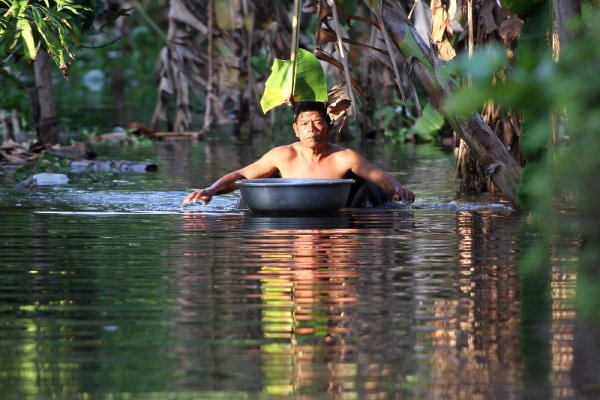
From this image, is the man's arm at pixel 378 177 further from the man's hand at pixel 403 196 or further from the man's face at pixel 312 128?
the man's face at pixel 312 128

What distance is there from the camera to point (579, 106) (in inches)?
149

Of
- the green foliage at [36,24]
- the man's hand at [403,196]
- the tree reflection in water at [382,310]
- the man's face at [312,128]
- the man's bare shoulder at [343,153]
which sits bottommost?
the tree reflection in water at [382,310]

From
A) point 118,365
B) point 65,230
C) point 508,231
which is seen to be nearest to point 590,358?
point 118,365

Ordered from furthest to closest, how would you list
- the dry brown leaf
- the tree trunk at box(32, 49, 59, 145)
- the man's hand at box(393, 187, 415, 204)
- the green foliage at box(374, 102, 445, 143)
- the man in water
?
the green foliage at box(374, 102, 445, 143) → the tree trunk at box(32, 49, 59, 145) → the man in water → the man's hand at box(393, 187, 415, 204) → the dry brown leaf

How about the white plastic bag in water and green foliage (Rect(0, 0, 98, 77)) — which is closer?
green foliage (Rect(0, 0, 98, 77))

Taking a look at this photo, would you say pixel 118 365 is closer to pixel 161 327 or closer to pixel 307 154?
pixel 161 327

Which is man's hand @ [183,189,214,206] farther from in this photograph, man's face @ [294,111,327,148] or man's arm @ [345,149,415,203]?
man's arm @ [345,149,415,203]

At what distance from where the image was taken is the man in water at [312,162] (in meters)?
11.6

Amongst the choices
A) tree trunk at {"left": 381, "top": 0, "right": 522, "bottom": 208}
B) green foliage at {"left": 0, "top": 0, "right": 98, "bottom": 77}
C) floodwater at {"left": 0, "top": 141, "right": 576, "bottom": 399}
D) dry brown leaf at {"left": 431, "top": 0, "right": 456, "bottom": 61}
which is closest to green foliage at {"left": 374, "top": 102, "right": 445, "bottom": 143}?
dry brown leaf at {"left": 431, "top": 0, "right": 456, "bottom": 61}

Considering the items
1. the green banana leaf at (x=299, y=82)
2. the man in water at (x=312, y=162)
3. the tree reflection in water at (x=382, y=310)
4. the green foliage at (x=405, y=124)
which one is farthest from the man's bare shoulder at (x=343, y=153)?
the green foliage at (x=405, y=124)

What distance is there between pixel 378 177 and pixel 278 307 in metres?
5.24

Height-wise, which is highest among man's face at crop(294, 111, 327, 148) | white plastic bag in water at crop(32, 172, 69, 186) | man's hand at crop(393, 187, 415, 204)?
man's face at crop(294, 111, 327, 148)

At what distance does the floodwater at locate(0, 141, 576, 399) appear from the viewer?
5086mm

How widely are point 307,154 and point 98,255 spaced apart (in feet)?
12.0
